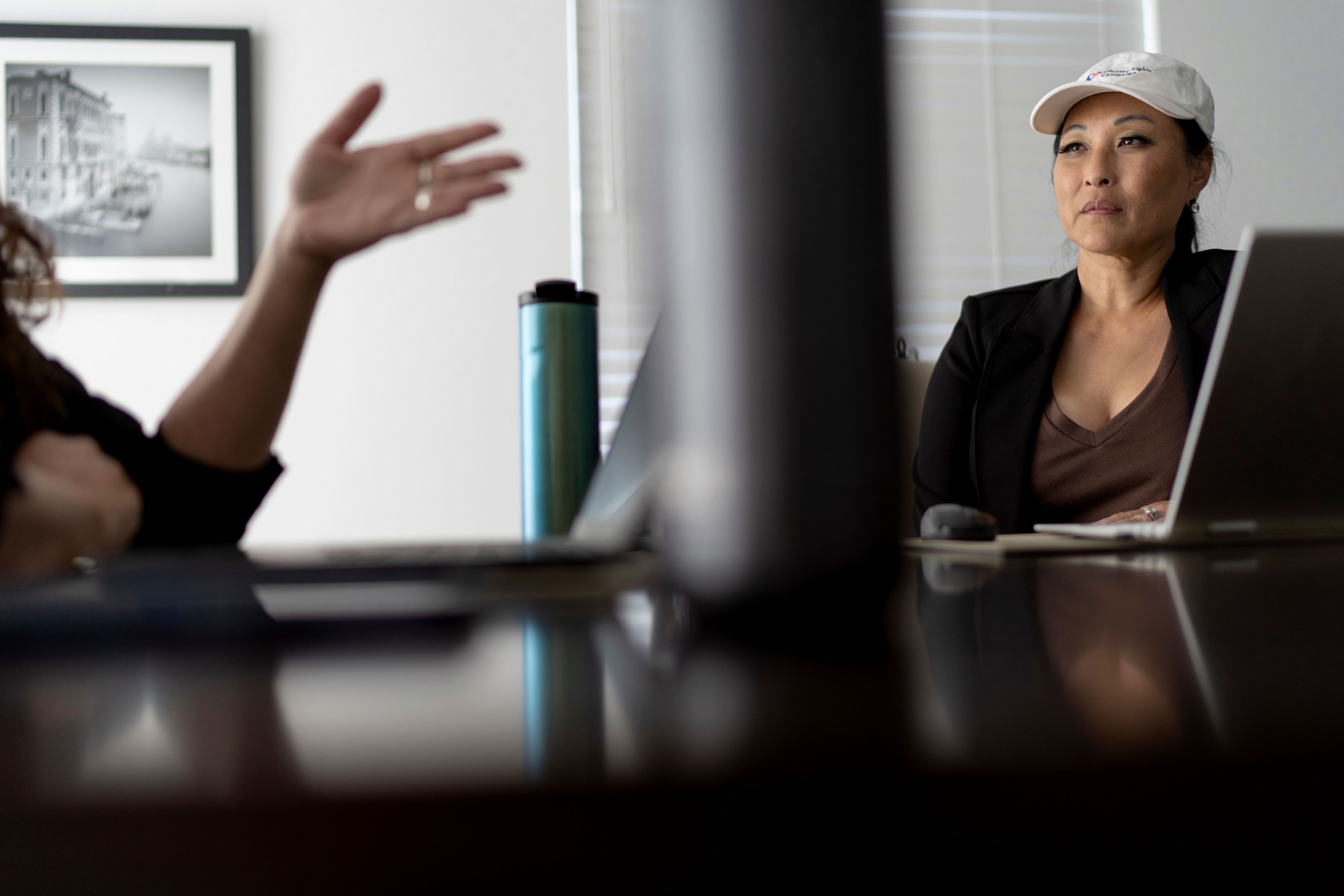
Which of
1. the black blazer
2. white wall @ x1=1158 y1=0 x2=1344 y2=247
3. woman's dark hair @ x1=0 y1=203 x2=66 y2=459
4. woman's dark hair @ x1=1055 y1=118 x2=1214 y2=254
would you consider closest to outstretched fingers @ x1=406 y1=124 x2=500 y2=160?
woman's dark hair @ x1=0 y1=203 x2=66 y2=459

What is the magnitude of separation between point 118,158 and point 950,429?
7.30 ft

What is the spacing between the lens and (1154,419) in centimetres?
125

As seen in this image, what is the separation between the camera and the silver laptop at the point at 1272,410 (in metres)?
0.59

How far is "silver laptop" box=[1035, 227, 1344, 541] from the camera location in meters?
0.59

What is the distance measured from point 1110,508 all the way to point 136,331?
7.59 ft

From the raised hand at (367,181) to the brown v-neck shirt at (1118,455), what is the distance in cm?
98

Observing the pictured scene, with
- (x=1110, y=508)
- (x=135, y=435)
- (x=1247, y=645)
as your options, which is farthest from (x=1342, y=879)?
(x=1110, y=508)

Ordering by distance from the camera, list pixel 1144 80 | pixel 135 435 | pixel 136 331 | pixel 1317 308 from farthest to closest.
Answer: pixel 136 331 < pixel 1144 80 < pixel 135 435 < pixel 1317 308

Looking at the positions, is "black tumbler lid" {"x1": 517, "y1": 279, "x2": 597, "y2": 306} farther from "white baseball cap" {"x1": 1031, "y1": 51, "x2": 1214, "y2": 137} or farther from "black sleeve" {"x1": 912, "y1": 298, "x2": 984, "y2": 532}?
"white baseball cap" {"x1": 1031, "y1": 51, "x2": 1214, "y2": 137}

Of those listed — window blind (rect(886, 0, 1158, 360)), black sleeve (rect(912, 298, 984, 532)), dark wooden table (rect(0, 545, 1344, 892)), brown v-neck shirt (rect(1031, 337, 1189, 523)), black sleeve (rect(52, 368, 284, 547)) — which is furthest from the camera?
window blind (rect(886, 0, 1158, 360))

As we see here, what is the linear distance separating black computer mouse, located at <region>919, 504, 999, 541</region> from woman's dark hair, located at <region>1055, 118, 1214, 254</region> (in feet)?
3.59

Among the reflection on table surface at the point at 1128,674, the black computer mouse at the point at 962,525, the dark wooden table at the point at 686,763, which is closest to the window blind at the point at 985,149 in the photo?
the black computer mouse at the point at 962,525

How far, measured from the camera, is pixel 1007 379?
1381 mm

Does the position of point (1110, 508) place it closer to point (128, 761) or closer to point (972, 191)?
point (128, 761)
